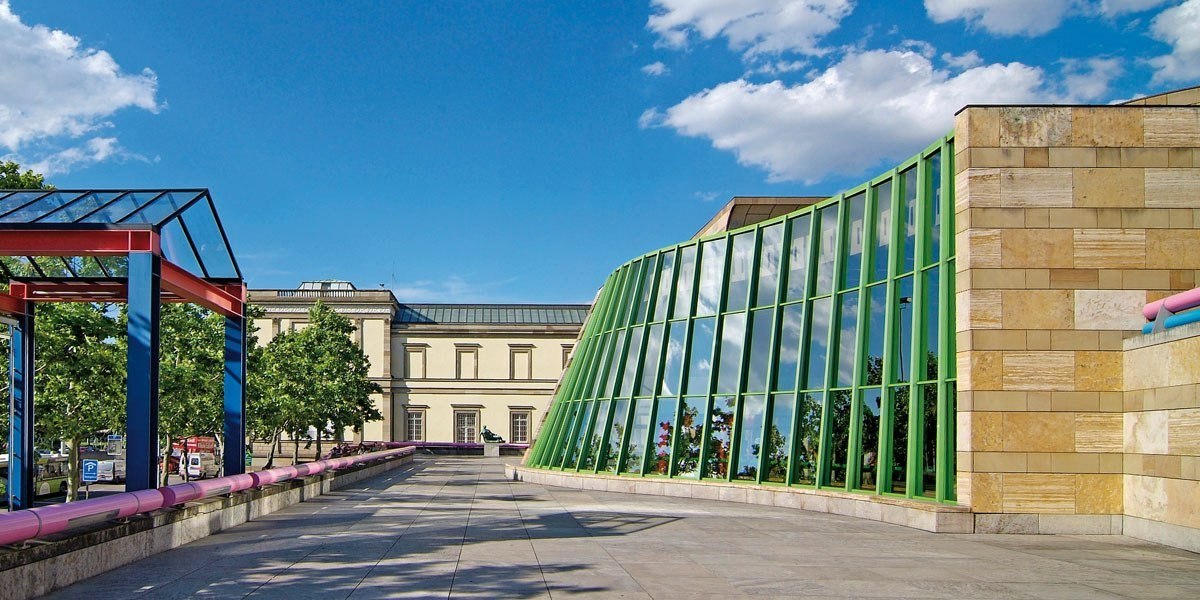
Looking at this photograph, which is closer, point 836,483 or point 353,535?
point 353,535

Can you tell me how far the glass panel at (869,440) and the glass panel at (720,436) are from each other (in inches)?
199

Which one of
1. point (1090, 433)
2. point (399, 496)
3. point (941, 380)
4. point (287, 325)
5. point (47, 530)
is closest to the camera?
point (47, 530)

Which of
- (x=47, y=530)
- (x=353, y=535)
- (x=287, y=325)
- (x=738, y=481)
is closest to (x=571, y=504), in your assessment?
(x=738, y=481)

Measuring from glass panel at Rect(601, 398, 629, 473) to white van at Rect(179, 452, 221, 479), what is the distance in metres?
22.7

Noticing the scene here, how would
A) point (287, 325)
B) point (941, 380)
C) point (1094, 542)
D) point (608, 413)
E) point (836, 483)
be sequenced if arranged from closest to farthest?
point (1094, 542), point (941, 380), point (836, 483), point (608, 413), point (287, 325)

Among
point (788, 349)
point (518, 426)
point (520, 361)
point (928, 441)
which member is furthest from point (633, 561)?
point (520, 361)

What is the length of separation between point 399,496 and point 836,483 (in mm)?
11995

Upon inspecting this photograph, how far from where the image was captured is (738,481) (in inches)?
1072

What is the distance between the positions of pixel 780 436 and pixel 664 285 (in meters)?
7.85

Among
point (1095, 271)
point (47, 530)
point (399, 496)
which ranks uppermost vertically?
point (1095, 271)

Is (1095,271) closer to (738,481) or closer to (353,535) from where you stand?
(738,481)

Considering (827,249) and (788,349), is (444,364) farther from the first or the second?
(827,249)

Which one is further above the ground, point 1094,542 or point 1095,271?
point 1095,271

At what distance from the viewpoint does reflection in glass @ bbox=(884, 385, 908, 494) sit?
21.9m
